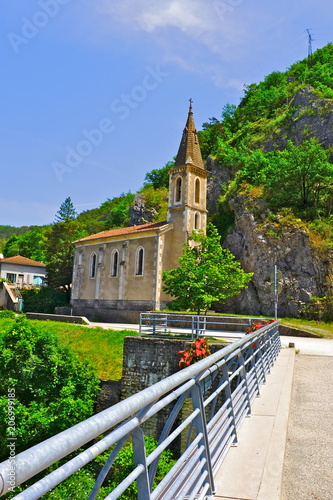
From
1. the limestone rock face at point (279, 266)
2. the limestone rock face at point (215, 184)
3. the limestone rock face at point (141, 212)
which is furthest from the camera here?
the limestone rock face at point (141, 212)

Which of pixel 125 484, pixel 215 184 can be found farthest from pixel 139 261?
pixel 125 484

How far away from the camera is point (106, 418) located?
68.5 inches

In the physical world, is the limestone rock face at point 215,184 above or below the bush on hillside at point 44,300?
above

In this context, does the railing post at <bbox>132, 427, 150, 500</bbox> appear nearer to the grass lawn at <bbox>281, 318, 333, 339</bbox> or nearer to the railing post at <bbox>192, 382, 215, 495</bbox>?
the railing post at <bbox>192, 382, 215, 495</bbox>

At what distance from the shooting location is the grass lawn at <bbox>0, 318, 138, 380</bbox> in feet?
66.6

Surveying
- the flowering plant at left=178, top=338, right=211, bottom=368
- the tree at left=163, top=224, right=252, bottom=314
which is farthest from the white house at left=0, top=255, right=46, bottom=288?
the flowering plant at left=178, top=338, right=211, bottom=368

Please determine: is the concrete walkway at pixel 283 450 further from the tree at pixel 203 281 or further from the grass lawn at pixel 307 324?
the grass lawn at pixel 307 324

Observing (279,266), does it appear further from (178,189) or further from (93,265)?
(93,265)

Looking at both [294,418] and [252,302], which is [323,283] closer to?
[252,302]

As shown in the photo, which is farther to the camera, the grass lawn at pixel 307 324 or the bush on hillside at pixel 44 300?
the bush on hillside at pixel 44 300

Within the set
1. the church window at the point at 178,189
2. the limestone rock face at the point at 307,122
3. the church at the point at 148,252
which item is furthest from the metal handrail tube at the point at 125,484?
the limestone rock face at the point at 307,122

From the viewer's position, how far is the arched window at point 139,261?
37688 mm

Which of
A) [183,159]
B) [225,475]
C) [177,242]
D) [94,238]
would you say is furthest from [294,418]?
[94,238]

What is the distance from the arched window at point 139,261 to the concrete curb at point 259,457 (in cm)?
3056
